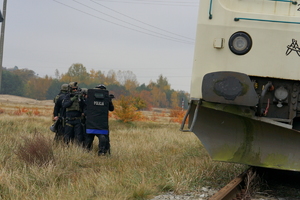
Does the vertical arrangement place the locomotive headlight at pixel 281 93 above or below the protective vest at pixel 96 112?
above

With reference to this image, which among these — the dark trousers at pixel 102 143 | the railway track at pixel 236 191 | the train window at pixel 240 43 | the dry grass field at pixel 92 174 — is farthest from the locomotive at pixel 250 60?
the dark trousers at pixel 102 143

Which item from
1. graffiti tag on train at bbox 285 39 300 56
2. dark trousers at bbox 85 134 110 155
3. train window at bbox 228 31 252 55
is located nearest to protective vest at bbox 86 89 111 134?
dark trousers at bbox 85 134 110 155

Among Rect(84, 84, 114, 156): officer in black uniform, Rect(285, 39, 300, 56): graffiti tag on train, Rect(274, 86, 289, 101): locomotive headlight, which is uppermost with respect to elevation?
Rect(285, 39, 300, 56): graffiti tag on train

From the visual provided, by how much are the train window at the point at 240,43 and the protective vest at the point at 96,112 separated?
4.90 meters

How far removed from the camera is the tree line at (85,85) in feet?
294

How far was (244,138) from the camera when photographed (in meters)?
5.91

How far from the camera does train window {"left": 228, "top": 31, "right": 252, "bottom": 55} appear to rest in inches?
203

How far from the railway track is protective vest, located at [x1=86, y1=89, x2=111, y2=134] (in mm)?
4153

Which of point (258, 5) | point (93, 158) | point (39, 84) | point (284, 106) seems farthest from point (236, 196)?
point (39, 84)

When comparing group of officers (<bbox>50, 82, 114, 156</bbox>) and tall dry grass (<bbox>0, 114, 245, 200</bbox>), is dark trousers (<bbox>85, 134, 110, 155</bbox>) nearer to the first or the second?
group of officers (<bbox>50, 82, 114, 156</bbox>)

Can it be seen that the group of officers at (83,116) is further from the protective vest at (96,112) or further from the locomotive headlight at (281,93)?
the locomotive headlight at (281,93)

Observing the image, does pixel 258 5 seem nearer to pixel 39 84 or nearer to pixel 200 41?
pixel 200 41

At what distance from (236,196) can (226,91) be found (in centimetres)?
136

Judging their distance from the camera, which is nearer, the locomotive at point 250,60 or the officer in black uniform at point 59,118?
the locomotive at point 250,60
